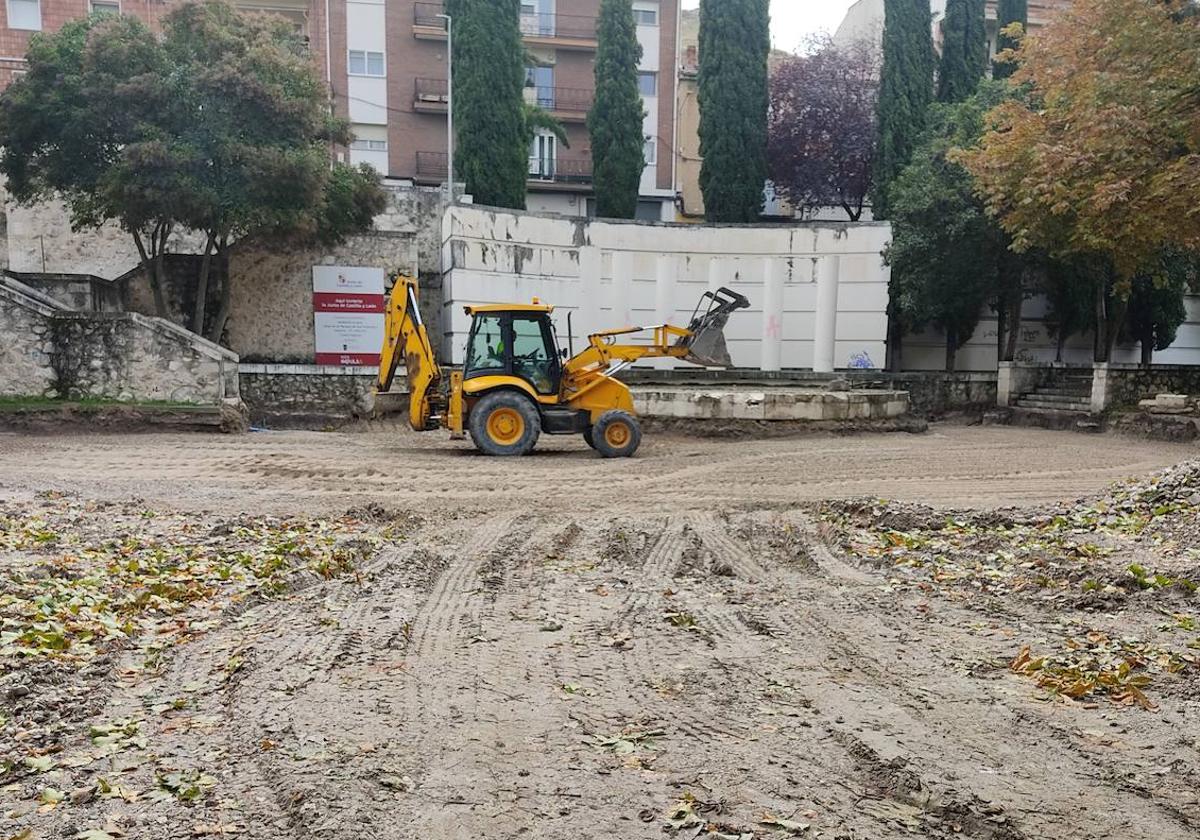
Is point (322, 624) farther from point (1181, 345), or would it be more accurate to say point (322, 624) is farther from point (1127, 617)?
point (1181, 345)

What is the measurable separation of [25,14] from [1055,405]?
3515 centimetres

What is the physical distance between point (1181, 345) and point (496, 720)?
118ft

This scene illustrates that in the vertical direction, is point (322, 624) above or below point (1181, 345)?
below

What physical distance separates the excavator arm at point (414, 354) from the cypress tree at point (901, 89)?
58.1 ft

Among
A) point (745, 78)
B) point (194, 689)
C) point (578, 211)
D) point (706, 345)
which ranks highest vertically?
point (745, 78)

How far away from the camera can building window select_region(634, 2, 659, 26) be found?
117 feet

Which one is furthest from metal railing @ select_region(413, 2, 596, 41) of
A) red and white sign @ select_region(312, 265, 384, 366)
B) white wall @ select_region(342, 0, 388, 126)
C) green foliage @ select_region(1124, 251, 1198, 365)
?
green foliage @ select_region(1124, 251, 1198, 365)

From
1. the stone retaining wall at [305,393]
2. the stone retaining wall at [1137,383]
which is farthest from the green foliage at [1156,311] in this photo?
the stone retaining wall at [305,393]

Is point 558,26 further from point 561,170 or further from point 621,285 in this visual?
point 621,285

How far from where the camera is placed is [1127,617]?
5.56 m

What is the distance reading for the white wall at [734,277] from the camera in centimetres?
2428

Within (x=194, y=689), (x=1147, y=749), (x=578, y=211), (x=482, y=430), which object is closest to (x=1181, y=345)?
(x=578, y=211)

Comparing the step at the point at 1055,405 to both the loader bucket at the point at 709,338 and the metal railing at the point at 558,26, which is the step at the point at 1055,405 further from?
the metal railing at the point at 558,26

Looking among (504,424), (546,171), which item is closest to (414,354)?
(504,424)
